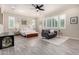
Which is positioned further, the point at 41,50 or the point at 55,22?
the point at 55,22

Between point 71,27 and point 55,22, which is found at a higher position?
point 55,22

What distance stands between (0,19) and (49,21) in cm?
596

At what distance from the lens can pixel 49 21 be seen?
10.2 metres

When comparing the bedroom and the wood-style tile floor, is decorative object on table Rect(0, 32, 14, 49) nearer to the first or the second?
the wood-style tile floor

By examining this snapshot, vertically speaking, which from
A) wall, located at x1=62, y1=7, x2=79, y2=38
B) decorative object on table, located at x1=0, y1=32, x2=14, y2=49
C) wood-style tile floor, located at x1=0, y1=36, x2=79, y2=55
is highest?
wall, located at x1=62, y1=7, x2=79, y2=38

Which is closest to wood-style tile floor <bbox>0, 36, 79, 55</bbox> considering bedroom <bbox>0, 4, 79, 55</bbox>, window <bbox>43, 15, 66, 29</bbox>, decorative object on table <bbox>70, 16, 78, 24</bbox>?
bedroom <bbox>0, 4, 79, 55</bbox>

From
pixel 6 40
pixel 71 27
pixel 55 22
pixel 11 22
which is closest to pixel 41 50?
pixel 6 40

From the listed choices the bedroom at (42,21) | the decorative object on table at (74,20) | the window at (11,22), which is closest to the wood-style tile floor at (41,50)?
the bedroom at (42,21)

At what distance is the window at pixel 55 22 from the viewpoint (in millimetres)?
8676

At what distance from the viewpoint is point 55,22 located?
958 centimetres

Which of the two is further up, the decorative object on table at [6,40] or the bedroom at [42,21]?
the bedroom at [42,21]

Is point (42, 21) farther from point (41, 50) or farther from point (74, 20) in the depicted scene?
point (41, 50)

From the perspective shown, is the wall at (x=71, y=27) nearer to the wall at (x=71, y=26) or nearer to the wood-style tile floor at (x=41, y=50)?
the wall at (x=71, y=26)

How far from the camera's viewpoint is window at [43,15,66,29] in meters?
8.68
